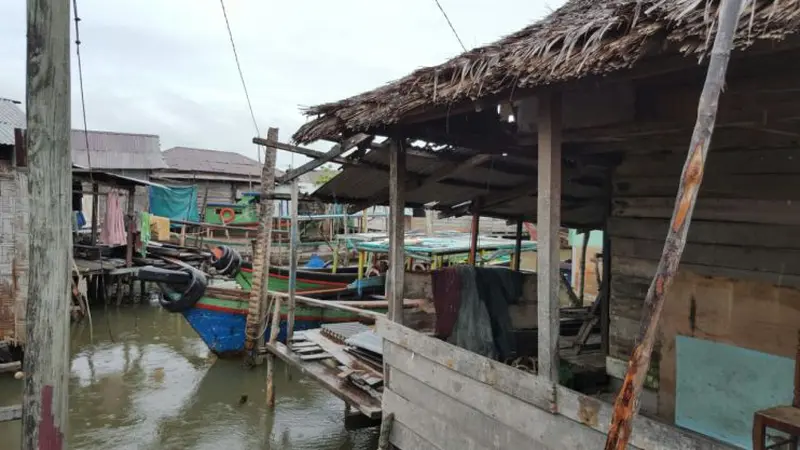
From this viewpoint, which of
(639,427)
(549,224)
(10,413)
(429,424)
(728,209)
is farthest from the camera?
(429,424)

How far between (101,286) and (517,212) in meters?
15.0

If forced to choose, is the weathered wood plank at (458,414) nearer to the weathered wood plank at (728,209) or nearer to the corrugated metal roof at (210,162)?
the weathered wood plank at (728,209)

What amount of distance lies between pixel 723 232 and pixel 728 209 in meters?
0.18

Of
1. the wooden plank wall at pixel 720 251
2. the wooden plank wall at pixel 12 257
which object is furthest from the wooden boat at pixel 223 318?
the wooden plank wall at pixel 720 251

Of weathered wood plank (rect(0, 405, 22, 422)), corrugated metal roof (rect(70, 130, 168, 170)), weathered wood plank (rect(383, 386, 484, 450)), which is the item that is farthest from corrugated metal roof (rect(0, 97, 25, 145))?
corrugated metal roof (rect(70, 130, 168, 170))

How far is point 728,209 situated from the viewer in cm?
422

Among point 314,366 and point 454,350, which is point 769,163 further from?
point 314,366

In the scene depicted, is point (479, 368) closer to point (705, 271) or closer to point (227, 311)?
point (705, 271)

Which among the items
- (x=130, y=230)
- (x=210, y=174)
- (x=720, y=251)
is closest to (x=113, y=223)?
(x=130, y=230)

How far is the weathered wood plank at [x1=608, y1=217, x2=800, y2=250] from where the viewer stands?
3.89 meters

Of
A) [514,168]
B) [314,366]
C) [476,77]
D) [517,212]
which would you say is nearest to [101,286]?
[314,366]

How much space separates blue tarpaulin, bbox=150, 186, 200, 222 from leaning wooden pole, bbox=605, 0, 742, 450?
24.8m

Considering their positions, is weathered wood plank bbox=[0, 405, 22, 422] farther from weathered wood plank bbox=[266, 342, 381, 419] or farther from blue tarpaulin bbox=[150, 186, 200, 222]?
blue tarpaulin bbox=[150, 186, 200, 222]

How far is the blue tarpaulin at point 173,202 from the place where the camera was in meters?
24.3
